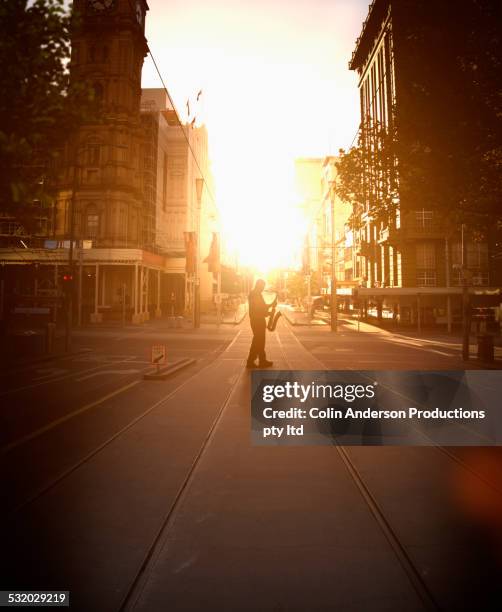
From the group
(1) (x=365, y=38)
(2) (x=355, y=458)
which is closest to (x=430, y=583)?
(2) (x=355, y=458)

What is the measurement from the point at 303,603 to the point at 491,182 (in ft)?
47.6

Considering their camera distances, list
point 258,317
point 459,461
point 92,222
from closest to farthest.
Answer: point 459,461
point 258,317
point 92,222

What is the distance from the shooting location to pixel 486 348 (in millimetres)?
14758

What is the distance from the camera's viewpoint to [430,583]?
2604 mm

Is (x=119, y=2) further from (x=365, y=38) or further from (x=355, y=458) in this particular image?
(x=355, y=458)

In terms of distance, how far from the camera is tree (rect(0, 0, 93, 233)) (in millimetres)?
5301

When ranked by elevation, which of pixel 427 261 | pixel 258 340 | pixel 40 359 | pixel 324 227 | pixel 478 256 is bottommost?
pixel 40 359

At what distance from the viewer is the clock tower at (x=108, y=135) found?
37.1 metres

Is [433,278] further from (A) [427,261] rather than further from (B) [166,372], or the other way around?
(B) [166,372]

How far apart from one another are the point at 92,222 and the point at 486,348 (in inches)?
1333

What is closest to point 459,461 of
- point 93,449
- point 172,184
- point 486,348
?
point 93,449

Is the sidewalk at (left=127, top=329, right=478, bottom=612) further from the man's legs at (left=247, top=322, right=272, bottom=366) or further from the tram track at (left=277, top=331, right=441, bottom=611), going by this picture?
the man's legs at (left=247, top=322, right=272, bottom=366)

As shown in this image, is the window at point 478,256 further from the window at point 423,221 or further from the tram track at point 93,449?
the tram track at point 93,449

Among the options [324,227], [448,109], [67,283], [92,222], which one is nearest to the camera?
[448,109]
